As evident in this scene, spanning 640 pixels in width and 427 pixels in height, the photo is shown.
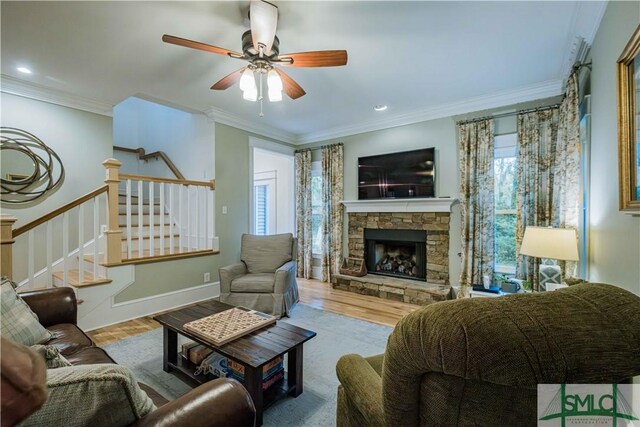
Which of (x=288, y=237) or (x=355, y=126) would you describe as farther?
(x=355, y=126)

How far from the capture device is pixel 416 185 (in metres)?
Answer: 4.00

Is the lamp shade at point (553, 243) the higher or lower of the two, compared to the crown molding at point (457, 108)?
lower

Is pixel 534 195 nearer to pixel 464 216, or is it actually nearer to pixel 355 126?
pixel 464 216

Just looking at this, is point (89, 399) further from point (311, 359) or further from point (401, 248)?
point (401, 248)

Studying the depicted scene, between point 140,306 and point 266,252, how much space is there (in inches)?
60.8

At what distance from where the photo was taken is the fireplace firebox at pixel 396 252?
410 cm

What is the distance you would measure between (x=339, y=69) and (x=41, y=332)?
3008 mm

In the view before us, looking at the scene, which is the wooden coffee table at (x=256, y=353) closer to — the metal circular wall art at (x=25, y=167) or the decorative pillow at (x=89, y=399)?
the decorative pillow at (x=89, y=399)

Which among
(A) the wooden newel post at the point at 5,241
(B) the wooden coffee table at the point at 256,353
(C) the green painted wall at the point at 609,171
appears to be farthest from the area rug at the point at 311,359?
(C) the green painted wall at the point at 609,171

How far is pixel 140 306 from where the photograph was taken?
3.29 meters

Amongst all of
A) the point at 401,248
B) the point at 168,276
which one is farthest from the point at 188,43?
the point at 401,248

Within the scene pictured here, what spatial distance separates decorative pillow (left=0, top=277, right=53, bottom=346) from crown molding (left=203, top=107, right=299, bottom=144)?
9.73ft

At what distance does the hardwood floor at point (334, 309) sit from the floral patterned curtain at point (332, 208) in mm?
405

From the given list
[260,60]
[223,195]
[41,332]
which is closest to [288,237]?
[223,195]
